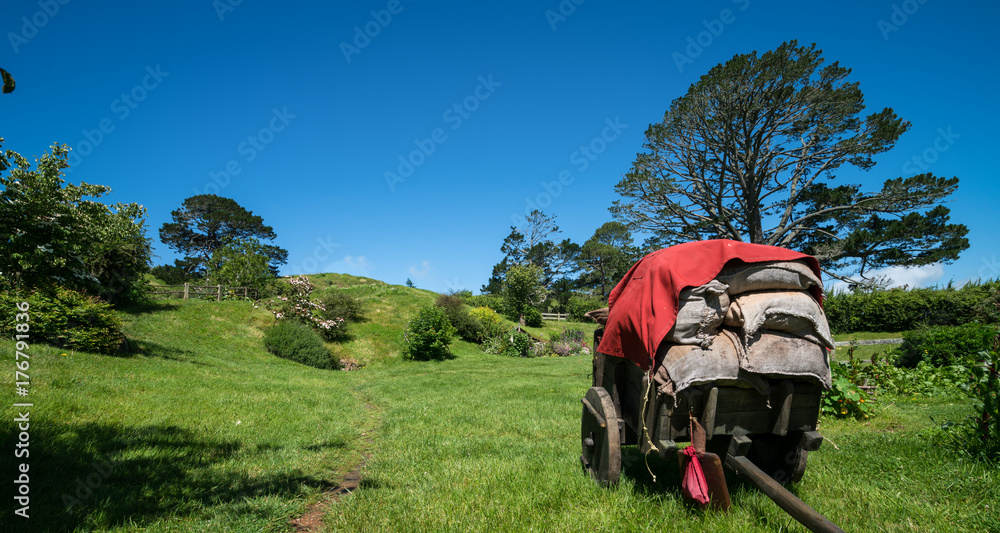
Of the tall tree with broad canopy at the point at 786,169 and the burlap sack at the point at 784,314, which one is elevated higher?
the tall tree with broad canopy at the point at 786,169

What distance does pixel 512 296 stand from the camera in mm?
35688

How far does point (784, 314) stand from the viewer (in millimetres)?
2820

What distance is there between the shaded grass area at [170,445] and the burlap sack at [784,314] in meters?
4.21

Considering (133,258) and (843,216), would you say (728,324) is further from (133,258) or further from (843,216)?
(133,258)

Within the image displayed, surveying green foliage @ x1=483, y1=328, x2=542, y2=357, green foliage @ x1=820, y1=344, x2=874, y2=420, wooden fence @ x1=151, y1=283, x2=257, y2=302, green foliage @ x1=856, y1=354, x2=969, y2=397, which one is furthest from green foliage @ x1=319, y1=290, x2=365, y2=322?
green foliage @ x1=856, y1=354, x2=969, y2=397

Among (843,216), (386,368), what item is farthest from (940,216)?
(386,368)

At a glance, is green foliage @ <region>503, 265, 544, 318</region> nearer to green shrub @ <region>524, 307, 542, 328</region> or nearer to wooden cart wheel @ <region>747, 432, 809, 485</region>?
green shrub @ <region>524, 307, 542, 328</region>

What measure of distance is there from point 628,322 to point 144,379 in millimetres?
10790

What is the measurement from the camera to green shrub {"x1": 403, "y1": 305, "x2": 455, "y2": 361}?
2239cm

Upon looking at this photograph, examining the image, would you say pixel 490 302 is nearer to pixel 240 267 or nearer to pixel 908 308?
pixel 240 267

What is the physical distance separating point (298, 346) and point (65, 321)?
899 centimetres

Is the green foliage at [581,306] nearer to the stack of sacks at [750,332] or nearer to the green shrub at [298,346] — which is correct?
the green shrub at [298,346]

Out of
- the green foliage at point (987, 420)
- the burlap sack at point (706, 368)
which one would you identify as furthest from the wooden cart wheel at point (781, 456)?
the green foliage at point (987, 420)

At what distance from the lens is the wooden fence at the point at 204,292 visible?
91.5 feet
